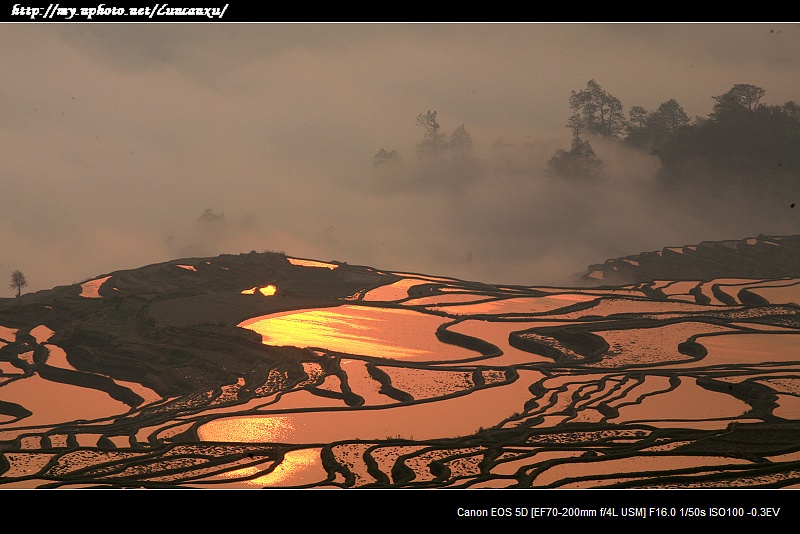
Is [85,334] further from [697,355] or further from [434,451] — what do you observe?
[697,355]

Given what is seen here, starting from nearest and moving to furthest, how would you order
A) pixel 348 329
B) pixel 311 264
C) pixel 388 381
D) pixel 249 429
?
pixel 249 429 → pixel 388 381 → pixel 348 329 → pixel 311 264

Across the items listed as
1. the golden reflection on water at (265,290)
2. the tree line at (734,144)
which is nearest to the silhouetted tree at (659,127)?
the tree line at (734,144)

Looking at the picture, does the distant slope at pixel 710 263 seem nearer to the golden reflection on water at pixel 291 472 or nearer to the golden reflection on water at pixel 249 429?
the golden reflection on water at pixel 249 429

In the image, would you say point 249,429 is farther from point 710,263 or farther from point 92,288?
point 710,263

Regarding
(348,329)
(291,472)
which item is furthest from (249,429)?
(348,329)

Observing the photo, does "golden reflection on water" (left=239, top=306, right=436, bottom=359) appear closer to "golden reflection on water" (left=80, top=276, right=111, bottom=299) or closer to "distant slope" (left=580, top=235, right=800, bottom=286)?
"golden reflection on water" (left=80, top=276, right=111, bottom=299)

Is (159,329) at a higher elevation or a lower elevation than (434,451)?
higher

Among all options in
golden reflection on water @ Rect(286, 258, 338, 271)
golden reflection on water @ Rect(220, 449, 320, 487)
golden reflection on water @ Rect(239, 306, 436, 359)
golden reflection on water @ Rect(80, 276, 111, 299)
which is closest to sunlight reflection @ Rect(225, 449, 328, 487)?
golden reflection on water @ Rect(220, 449, 320, 487)

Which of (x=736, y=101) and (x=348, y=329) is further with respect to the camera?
(x=736, y=101)

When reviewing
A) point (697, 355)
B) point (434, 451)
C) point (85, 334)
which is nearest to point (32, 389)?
point (85, 334)
